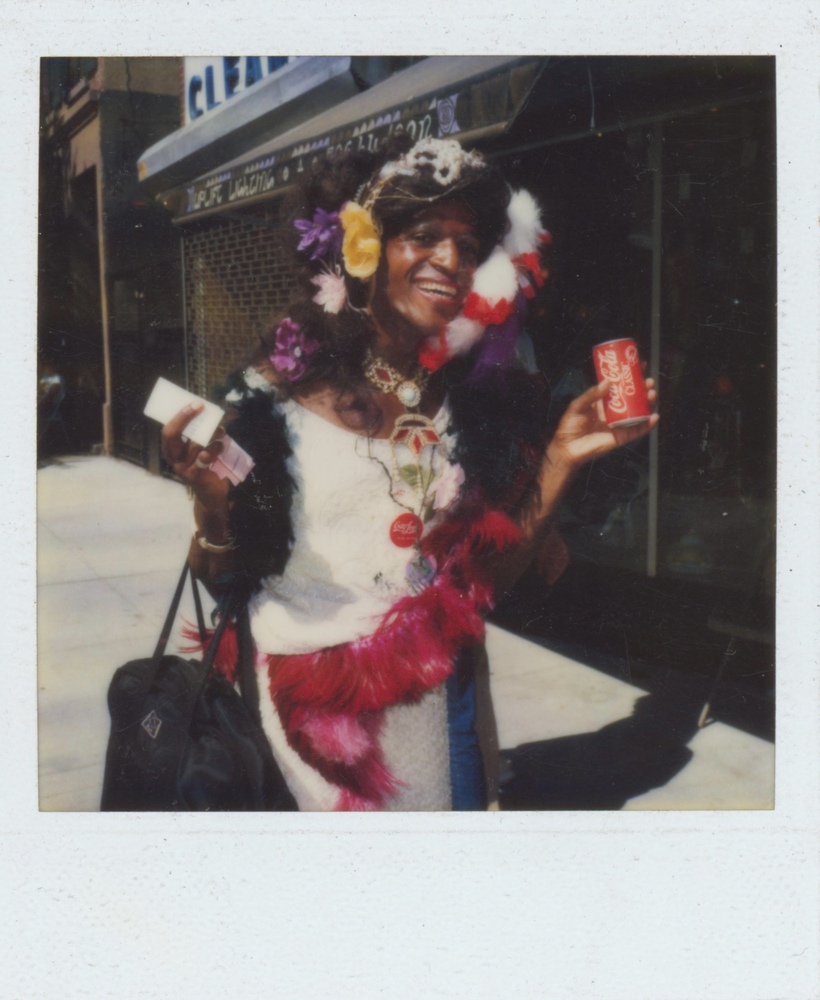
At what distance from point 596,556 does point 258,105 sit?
178cm

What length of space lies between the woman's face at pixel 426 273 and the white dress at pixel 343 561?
0.26 m

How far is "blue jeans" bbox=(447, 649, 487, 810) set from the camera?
241 cm

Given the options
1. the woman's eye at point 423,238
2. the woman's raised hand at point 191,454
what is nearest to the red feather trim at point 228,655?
the woman's raised hand at point 191,454

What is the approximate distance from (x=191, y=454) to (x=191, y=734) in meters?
0.71

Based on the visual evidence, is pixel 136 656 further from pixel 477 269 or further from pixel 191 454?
pixel 477 269

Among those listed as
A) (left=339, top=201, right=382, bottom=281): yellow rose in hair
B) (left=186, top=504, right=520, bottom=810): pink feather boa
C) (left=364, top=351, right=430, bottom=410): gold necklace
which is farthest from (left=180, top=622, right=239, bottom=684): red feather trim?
(left=339, top=201, right=382, bottom=281): yellow rose in hair

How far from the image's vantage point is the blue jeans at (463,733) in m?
2.41

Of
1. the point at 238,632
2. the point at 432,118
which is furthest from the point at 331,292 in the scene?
the point at 238,632

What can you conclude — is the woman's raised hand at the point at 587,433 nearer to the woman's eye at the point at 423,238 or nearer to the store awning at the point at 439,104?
the woman's eye at the point at 423,238

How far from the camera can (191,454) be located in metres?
2.26
